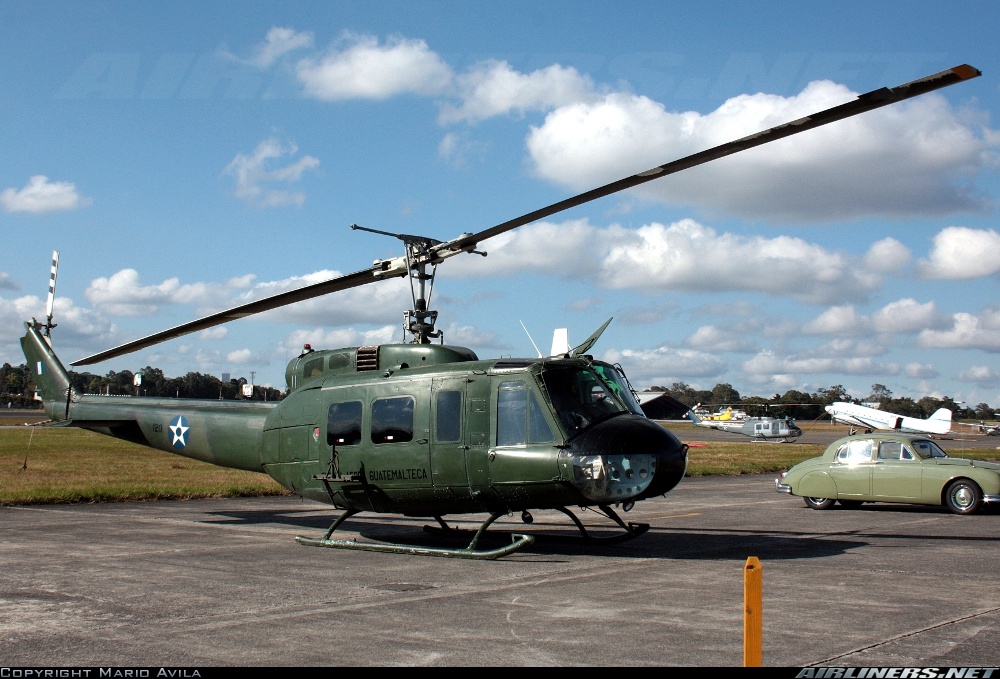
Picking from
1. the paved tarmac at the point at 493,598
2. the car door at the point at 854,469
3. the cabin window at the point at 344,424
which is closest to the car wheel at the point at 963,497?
the car door at the point at 854,469

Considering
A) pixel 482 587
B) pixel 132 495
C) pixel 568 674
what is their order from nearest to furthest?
pixel 568 674, pixel 482 587, pixel 132 495

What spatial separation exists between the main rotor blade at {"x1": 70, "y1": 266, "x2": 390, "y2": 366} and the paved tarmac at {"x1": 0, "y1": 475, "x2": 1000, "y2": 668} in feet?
9.76

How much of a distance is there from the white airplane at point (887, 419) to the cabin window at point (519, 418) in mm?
49637

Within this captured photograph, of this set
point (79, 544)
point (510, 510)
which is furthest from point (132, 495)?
point (510, 510)

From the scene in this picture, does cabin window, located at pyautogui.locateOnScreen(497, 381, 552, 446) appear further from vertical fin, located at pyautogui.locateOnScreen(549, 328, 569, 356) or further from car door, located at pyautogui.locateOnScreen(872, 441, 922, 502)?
car door, located at pyautogui.locateOnScreen(872, 441, 922, 502)

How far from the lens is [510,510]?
468 inches

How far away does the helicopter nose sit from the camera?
10.8 m

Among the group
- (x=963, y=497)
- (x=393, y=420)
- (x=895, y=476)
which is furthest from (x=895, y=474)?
(x=393, y=420)

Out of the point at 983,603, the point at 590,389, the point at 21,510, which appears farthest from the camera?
the point at 21,510

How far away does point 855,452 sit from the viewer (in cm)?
1858

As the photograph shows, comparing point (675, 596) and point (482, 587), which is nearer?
point (675, 596)

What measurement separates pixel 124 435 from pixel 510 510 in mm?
9328

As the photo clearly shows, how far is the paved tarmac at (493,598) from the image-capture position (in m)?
6.59

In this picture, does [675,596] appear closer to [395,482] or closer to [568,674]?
[568,674]
